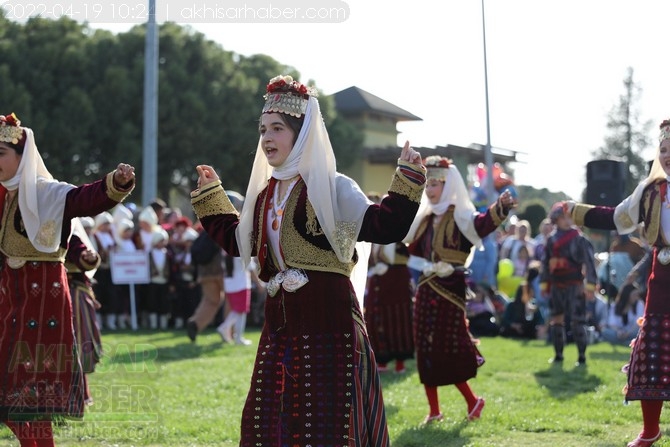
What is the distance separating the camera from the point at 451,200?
818cm

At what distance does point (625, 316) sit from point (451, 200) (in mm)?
7750

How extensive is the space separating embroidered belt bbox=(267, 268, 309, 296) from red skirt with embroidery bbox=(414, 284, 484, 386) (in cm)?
334

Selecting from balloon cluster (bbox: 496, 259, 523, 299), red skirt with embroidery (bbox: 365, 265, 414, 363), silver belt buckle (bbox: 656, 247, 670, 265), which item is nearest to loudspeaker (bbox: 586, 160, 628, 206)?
balloon cluster (bbox: 496, 259, 523, 299)

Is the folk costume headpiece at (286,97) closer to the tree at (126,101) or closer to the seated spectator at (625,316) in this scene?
the seated spectator at (625,316)

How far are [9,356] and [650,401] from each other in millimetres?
3995

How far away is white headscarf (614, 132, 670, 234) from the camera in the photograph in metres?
6.65

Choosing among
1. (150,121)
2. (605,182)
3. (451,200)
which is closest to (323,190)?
(451,200)

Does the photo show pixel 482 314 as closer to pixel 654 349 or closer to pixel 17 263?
pixel 654 349

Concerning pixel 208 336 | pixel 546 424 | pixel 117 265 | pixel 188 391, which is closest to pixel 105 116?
pixel 117 265

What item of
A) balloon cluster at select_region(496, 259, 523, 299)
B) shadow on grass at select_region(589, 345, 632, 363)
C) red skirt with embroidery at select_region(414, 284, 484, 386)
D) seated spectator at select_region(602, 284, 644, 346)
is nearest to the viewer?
red skirt with embroidery at select_region(414, 284, 484, 386)

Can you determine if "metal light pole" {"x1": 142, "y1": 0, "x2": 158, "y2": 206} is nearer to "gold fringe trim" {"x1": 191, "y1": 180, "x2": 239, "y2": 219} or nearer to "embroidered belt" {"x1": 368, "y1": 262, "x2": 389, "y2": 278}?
"embroidered belt" {"x1": 368, "y1": 262, "x2": 389, "y2": 278}

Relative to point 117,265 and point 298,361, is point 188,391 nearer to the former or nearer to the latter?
point 298,361

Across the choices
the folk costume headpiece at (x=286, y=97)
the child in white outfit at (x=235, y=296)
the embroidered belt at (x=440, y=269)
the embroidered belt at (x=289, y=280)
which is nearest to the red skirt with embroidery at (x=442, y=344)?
the embroidered belt at (x=440, y=269)

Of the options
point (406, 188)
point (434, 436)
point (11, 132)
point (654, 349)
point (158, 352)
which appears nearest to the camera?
point (406, 188)
